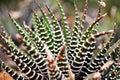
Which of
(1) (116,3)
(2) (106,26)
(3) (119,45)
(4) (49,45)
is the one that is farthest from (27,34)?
(1) (116,3)

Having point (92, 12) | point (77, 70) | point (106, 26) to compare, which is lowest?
point (77, 70)

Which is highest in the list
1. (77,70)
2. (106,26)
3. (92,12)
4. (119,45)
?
(92,12)

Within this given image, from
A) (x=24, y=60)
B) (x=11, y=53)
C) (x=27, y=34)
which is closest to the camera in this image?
(x=11, y=53)

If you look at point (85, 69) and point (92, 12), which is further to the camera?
point (92, 12)

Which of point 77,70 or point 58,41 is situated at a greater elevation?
point 58,41

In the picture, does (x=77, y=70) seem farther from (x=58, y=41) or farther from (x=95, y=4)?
(x=95, y=4)

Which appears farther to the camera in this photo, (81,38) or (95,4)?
(95,4)

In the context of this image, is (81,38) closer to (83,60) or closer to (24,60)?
(83,60)

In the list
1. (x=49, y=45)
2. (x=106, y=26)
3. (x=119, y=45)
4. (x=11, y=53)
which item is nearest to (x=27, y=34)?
(x=49, y=45)

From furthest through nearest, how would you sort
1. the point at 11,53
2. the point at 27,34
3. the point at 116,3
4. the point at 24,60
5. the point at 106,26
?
the point at 116,3 < the point at 106,26 < the point at 27,34 < the point at 24,60 < the point at 11,53
